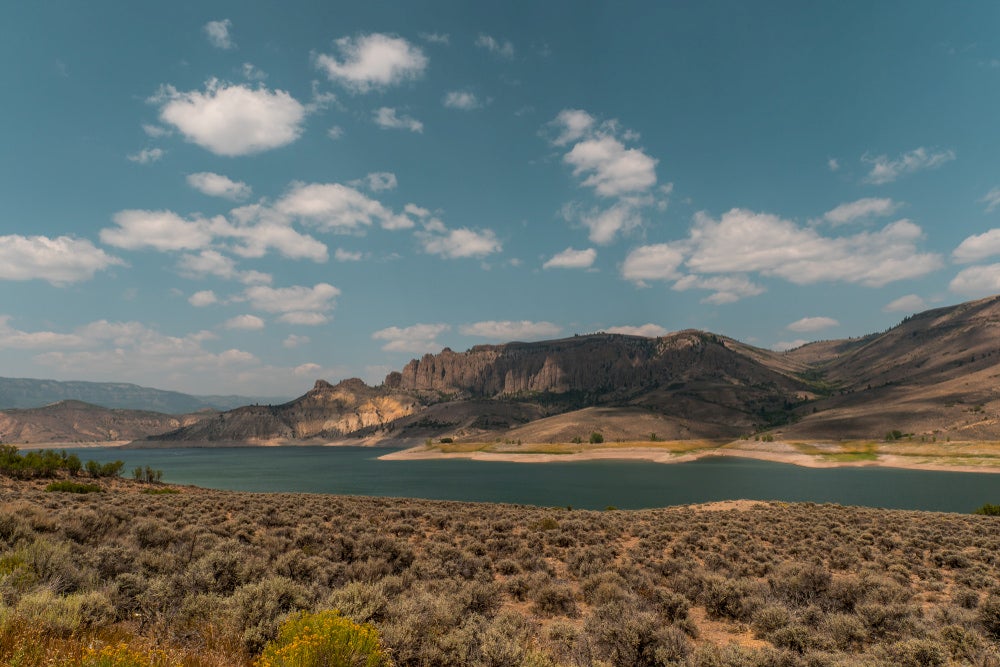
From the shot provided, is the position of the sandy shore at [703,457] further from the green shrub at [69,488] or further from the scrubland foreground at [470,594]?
the green shrub at [69,488]

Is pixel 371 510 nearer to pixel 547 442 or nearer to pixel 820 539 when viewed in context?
pixel 820 539

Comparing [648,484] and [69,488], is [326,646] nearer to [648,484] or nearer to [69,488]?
[69,488]

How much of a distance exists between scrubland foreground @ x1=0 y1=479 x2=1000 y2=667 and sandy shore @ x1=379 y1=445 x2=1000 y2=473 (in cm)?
11602

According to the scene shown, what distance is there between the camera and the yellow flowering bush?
6.02 m

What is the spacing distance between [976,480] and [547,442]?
422ft

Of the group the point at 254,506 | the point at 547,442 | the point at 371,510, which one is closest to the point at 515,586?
the point at 371,510

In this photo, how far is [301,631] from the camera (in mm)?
6574

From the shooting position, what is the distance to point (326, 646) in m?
6.32

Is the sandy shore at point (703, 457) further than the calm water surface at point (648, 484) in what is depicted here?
Yes

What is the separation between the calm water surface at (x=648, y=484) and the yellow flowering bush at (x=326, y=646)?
62.8 m

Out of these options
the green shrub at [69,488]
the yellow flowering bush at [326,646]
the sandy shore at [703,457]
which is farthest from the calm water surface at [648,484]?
the yellow flowering bush at [326,646]

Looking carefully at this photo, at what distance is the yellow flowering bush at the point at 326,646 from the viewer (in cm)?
602

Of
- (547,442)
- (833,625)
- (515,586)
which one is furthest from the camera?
(547,442)

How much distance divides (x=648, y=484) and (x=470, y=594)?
295 ft
